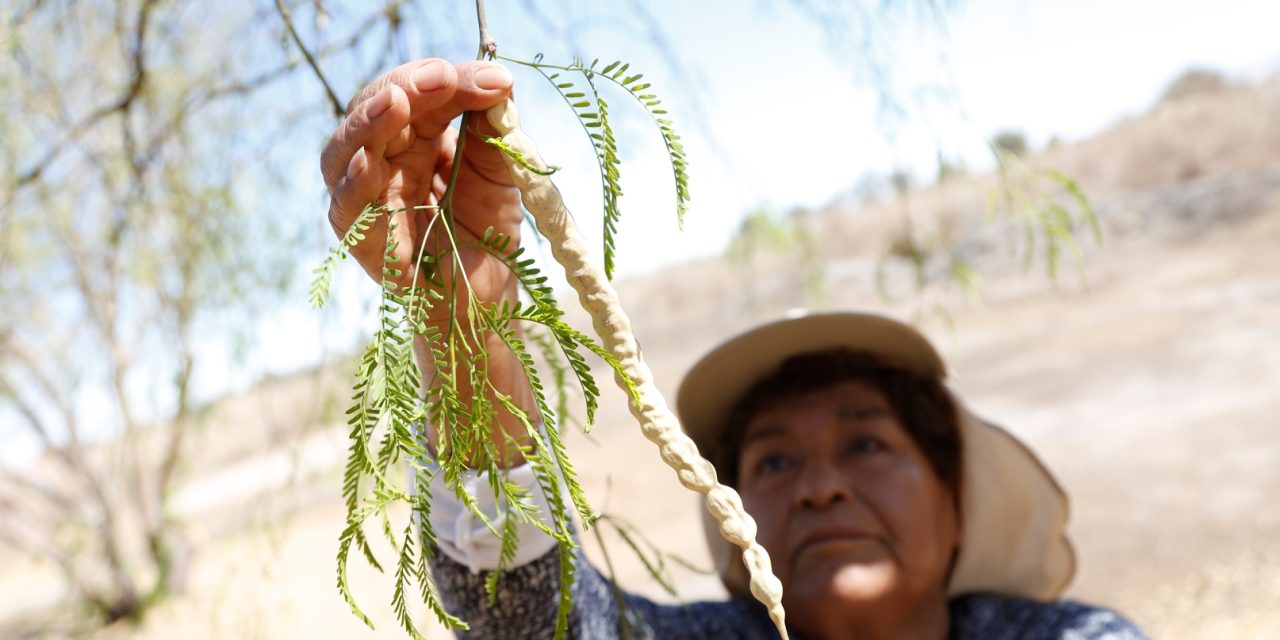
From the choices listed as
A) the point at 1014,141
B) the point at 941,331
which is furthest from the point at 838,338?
the point at 1014,141

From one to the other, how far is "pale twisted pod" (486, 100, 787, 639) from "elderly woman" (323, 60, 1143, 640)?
0.17 meters

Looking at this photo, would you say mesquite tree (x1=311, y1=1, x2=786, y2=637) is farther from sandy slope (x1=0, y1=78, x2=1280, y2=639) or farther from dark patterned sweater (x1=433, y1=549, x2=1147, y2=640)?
dark patterned sweater (x1=433, y1=549, x2=1147, y2=640)

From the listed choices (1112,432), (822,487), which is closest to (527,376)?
(822,487)

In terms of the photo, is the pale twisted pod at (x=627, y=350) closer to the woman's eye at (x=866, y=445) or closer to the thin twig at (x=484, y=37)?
the thin twig at (x=484, y=37)

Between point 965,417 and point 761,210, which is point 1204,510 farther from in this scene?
point 761,210

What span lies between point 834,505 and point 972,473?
20.4 inches

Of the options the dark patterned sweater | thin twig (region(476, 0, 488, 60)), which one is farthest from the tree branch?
the dark patterned sweater

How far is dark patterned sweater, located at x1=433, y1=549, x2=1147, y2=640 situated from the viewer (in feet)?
4.30

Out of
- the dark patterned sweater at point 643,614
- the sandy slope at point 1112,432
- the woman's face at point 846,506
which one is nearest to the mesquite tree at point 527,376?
the sandy slope at point 1112,432

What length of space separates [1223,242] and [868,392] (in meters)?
14.3

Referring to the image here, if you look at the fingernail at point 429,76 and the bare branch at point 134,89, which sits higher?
the bare branch at point 134,89

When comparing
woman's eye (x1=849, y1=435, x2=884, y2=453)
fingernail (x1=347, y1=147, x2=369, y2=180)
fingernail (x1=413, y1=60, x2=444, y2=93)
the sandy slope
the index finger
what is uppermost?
fingernail (x1=413, y1=60, x2=444, y2=93)

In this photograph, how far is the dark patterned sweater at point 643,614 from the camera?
1.31 metres

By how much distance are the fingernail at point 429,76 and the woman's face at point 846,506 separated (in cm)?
119
